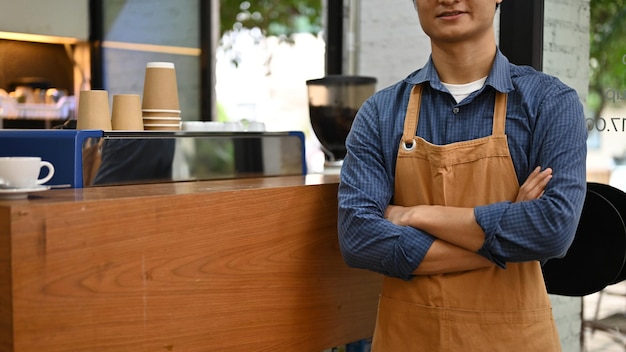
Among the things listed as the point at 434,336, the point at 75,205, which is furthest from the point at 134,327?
the point at 434,336

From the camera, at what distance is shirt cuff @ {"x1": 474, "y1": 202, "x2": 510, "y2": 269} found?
5.72 feet

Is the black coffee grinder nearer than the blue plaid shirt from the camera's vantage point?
No

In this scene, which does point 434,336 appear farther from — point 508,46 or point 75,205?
point 508,46

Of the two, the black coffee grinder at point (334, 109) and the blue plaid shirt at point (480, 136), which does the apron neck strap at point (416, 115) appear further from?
the black coffee grinder at point (334, 109)

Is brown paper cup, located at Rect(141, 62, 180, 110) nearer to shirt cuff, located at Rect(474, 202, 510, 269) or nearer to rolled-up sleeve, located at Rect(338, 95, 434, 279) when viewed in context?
rolled-up sleeve, located at Rect(338, 95, 434, 279)

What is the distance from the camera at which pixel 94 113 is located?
6.96 ft

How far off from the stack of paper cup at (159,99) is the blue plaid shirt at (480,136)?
57 centimetres

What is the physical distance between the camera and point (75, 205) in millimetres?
1572

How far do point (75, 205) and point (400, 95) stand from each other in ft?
2.90

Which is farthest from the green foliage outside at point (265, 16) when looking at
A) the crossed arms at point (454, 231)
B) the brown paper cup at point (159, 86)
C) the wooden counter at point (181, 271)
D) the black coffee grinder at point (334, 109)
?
the crossed arms at point (454, 231)

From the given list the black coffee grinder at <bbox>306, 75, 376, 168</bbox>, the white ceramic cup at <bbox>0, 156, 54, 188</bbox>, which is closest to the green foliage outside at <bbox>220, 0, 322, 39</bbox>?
the black coffee grinder at <bbox>306, 75, 376, 168</bbox>

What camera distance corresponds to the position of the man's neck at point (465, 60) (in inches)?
75.7

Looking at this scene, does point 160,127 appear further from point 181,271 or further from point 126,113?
point 181,271

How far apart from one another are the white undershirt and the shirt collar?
32 millimetres
